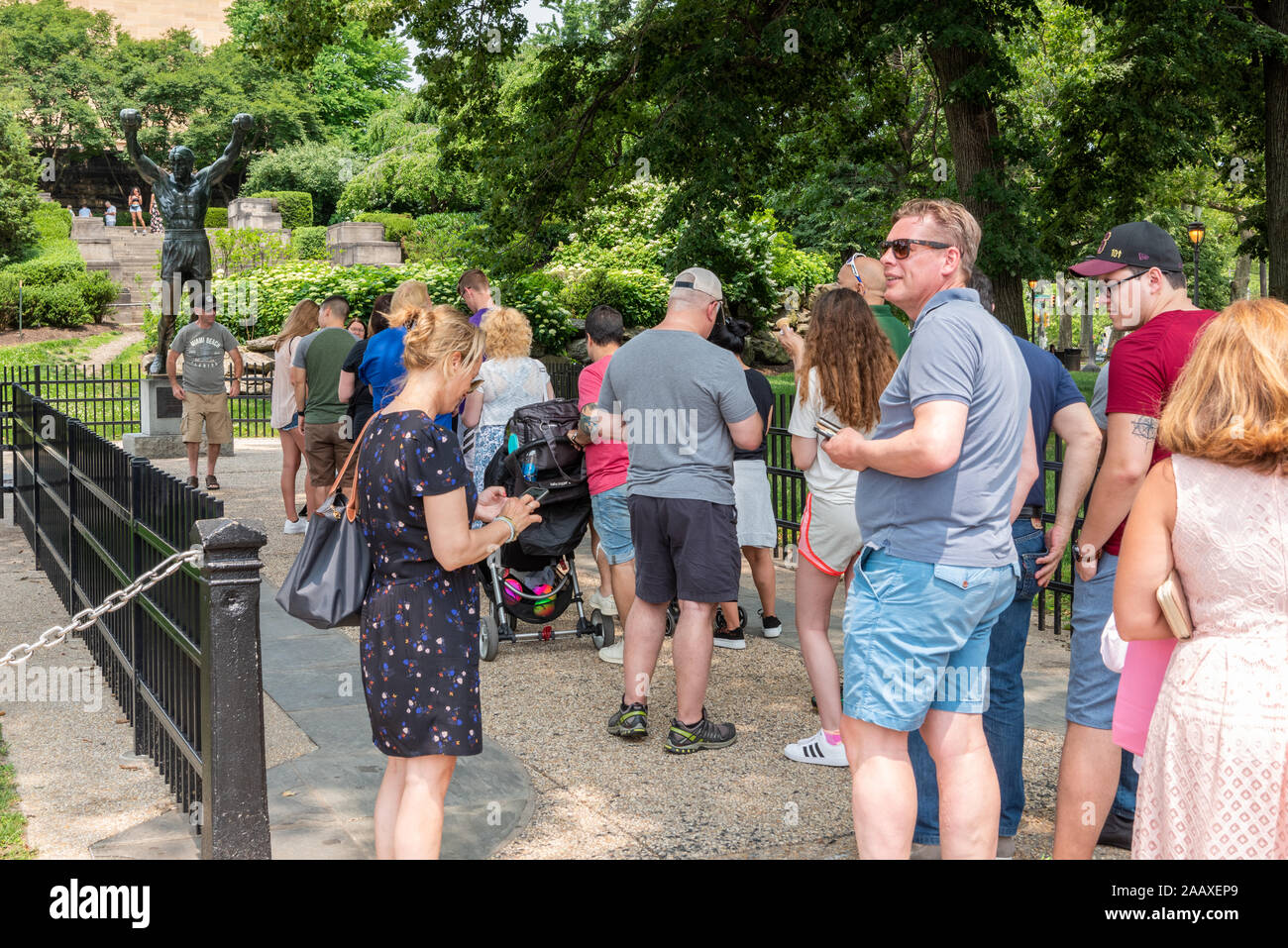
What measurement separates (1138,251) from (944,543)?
1287mm

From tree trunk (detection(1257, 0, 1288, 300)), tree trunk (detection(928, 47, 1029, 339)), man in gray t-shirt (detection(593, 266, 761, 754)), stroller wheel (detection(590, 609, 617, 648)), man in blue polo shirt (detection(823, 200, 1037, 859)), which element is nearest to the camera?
man in blue polo shirt (detection(823, 200, 1037, 859))

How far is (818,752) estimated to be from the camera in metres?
4.98

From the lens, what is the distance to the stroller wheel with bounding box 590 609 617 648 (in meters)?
6.72

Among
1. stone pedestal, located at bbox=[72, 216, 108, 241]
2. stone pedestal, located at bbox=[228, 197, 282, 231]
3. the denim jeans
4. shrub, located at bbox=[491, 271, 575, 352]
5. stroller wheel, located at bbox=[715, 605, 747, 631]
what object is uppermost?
stone pedestal, located at bbox=[228, 197, 282, 231]

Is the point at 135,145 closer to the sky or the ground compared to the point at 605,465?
closer to the sky

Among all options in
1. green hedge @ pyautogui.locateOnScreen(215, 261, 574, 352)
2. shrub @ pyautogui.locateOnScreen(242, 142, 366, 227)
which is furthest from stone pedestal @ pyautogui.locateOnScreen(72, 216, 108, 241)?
green hedge @ pyautogui.locateOnScreen(215, 261, 574, 352)

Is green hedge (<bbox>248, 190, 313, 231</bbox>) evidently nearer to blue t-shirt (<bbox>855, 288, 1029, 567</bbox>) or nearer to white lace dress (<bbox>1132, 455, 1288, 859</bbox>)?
blue t-shirt (<bbox>855, 288, 1029, 567</bbox>)

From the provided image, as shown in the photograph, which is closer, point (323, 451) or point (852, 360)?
point (852, 360)

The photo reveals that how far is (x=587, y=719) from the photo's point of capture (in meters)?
5.58

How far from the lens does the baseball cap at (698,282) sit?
16.7ft

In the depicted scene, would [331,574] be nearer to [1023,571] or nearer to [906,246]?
[906,246]

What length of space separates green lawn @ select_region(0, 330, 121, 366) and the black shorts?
24099 mm

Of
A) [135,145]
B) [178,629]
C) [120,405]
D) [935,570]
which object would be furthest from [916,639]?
[120,405]
